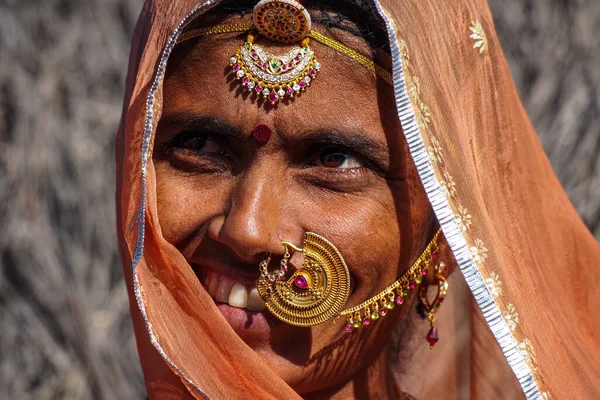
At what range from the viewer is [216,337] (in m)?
2.05

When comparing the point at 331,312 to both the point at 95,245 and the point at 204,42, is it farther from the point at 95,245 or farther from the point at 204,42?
the point at 95,245

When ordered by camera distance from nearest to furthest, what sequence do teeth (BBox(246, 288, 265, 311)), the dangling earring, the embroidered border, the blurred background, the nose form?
1. the embroidered border
2. the nose
3. teeth (BBox(246, 288, 265, 311))
4. the dangling earring
5. the blurred background

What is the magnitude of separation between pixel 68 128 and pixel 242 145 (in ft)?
9.90

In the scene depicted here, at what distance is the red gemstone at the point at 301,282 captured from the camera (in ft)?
6.74

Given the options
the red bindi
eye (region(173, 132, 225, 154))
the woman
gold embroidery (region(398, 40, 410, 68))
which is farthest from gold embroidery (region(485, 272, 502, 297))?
eye (region(173, 132, 225, 154))

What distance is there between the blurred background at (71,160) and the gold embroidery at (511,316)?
9.72 ft

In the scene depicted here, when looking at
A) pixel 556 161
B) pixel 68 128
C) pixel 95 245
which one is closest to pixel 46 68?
pixel 68 128

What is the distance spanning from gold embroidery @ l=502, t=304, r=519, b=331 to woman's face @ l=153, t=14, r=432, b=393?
1.01 ft

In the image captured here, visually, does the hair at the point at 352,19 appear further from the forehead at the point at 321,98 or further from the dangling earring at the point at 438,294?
the dangling earring at the point at 438,294

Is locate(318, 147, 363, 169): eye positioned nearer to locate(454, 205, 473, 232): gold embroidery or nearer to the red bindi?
the red bindi

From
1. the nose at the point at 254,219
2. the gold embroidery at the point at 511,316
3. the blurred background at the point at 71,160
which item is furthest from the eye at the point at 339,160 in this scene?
the blurred background at the point at 71,160

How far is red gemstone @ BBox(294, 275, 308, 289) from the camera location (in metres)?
2.05

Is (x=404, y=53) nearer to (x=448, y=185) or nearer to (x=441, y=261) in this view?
(x=448, y=185)

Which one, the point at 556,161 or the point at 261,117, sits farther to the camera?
the point at 556,161
